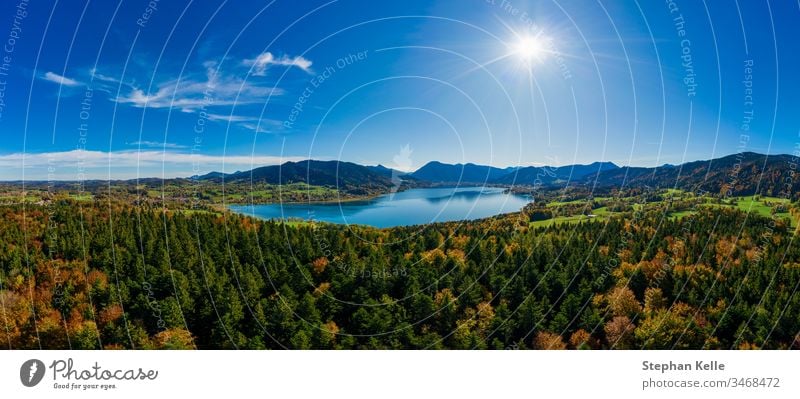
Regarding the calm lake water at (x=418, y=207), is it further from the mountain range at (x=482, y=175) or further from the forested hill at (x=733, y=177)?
the forested hill at (x=733, y=177)

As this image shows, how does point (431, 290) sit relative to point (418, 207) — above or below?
below

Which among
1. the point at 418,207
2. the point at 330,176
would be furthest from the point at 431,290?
the point at 330,176

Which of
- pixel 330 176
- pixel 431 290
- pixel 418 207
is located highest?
pixel 330 176

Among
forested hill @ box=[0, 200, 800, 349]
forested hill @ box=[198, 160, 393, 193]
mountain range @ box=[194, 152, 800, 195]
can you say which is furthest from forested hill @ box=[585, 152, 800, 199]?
forested hill @ box=[198, 160, 393, 193]

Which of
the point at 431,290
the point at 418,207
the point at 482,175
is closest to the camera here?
the point at 431,290

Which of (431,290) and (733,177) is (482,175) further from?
(733,177)
